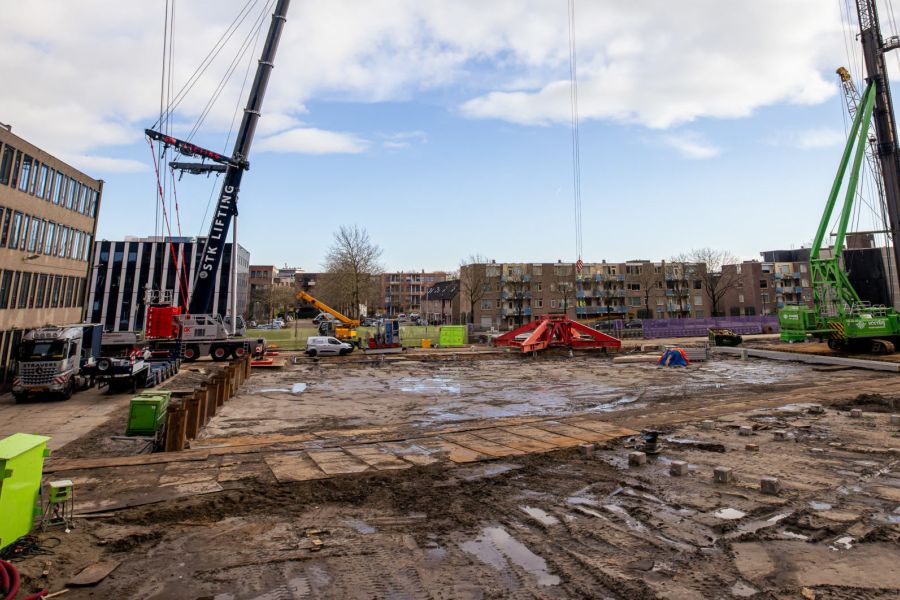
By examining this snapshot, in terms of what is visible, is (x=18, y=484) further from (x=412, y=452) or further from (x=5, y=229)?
(x=5, y=229)

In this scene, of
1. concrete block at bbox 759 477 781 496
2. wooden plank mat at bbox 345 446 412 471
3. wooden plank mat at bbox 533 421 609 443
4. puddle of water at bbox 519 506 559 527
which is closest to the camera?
puddle of water at bbox 519 506 559 527

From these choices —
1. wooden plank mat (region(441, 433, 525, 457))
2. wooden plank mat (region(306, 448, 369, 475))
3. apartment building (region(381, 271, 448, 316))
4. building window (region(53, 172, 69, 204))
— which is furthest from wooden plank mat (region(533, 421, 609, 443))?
apartment building (region(381, 271, 448, 316))

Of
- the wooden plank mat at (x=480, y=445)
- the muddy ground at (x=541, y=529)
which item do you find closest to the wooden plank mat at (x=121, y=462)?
the muddy ground at (x=541, y=529)

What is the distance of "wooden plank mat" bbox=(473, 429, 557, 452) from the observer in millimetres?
10277

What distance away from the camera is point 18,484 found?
5082mm

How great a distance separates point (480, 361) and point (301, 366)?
39.4 feet

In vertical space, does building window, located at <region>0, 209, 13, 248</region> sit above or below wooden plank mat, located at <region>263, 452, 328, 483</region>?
above

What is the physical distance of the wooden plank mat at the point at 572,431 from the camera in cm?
1113

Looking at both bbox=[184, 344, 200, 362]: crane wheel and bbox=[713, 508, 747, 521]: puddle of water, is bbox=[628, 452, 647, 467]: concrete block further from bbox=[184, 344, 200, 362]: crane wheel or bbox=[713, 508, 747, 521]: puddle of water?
bbox=[184, 344, 200, 362]: crane wheel

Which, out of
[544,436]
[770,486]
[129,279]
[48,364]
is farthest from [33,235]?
[129,279]

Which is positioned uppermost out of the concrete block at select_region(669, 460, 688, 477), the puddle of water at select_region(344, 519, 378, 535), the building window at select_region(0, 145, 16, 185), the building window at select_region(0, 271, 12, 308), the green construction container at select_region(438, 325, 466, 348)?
the building window at select_region(0, 145, 16, 185)

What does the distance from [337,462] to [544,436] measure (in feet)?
15.5

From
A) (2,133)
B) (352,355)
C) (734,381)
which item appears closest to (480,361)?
(352,355)

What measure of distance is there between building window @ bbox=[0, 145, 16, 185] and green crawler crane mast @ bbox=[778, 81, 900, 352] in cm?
4473
